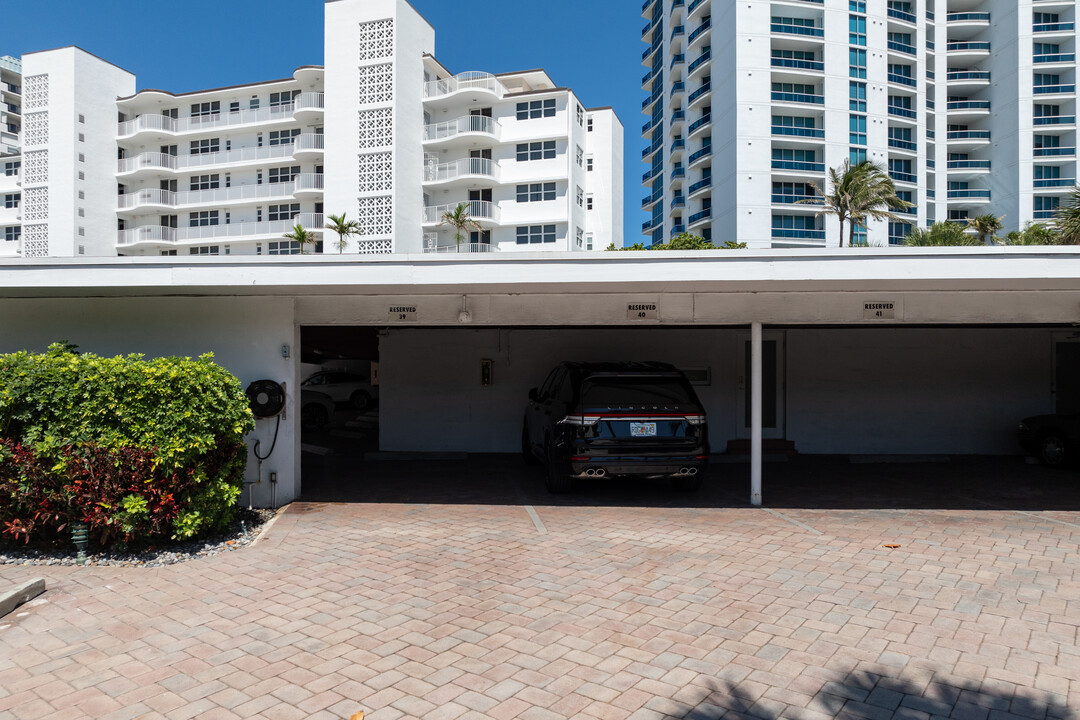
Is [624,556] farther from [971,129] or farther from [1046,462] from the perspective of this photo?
[971,129]

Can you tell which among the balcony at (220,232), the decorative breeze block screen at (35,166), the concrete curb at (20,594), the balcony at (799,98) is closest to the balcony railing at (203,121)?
the decorative breeze block screen at (35,166)

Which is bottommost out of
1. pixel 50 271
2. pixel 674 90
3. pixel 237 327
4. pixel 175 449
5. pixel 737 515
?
pixel 737 515

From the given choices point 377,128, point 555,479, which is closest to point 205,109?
point 377,128

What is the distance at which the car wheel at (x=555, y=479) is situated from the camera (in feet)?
29.0

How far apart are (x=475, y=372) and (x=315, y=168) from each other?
39690mm

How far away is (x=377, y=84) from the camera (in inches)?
1770

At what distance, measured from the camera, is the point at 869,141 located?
176ft

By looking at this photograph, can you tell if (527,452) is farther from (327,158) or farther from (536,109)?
(327,158)

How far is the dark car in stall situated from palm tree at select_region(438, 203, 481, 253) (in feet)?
111

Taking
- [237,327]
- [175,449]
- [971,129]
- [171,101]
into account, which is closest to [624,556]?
[175,449]

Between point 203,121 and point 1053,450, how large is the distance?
53.2 meters

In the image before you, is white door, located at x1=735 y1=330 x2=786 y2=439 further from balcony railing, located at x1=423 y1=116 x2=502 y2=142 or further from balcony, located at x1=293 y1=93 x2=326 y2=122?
balcony, located at x1=293 y1=93 x2=326 y2=122

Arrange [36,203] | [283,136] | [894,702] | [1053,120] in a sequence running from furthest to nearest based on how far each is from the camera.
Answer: [1053,120]
[36,203]
[283,136]
[894,702]

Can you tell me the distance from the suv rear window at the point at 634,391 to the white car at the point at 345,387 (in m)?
13.1
